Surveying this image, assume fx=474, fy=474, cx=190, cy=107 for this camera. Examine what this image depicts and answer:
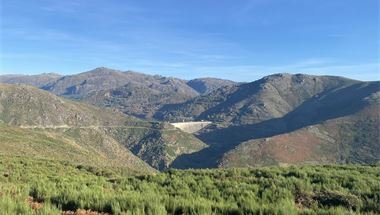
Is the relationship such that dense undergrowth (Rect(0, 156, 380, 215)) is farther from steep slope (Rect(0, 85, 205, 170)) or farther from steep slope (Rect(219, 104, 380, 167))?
steep slope (Rect(219, 104, 380, 167))

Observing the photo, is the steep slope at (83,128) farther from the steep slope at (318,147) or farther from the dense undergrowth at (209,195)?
the dense undergrowth at (209,195)

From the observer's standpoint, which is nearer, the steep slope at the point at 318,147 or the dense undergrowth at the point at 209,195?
the dense undergrowth at the point at 209,195

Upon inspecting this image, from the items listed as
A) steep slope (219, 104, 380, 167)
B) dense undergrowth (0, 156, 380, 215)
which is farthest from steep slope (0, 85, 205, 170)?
dense undergrowth (0, 156, 380, 215)

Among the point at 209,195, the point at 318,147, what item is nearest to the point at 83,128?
the point at 318,147

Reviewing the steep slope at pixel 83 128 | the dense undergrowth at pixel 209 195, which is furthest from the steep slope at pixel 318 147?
the dense undergrowth at pixel 209 195

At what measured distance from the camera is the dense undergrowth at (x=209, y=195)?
10305mm

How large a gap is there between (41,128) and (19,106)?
16825mm

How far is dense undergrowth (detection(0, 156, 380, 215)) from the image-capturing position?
1030cm

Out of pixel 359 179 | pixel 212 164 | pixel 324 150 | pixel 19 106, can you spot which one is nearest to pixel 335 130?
pixel 324 150

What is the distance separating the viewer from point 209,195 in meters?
13.9

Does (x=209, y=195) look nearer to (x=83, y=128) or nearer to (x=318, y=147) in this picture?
(x=318, y=147)

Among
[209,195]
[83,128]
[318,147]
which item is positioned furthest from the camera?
[83,128]

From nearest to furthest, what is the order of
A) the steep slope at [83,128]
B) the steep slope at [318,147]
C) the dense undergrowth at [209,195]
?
the dense undergrowth at [209,195]
the steep slope at [318,147]
the steep slope at [83,128]

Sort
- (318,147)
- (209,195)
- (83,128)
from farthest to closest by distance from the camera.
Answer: (83,128) → (318,147) → (209,195)
